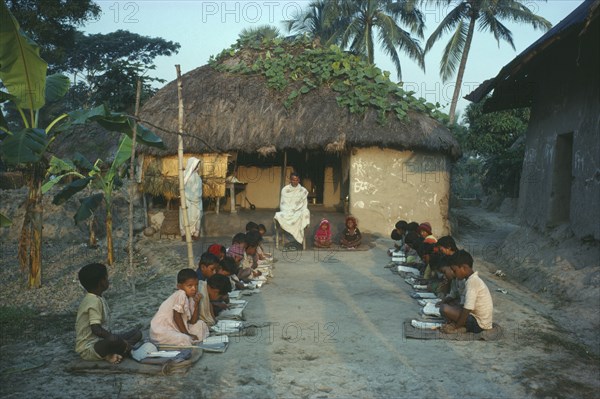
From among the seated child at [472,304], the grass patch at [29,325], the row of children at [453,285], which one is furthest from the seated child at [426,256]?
the grass patch at [29,325]

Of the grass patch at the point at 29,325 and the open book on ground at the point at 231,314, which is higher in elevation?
the open book on ground at the point at 231,314

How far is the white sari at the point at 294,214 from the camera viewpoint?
1062 centimetres

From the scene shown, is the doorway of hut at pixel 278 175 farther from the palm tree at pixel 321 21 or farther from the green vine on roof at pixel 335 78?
the palm tree at pixel 321 21

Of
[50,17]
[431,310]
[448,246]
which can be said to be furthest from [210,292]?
A: [50,17]

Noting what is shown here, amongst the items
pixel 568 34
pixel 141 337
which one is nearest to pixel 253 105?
pixel 568 34

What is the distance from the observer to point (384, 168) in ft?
41.0

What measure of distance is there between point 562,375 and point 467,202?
21965mm

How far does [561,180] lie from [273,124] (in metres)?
6.40

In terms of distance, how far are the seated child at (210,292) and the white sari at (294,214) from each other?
176 inches

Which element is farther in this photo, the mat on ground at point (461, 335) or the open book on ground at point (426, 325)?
the open book on ground at point (426, 325)

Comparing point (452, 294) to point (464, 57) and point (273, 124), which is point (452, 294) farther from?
point (464, 57)

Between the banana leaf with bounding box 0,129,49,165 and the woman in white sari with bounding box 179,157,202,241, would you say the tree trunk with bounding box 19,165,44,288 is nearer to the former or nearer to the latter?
the banana leaf with bounding box 0,129,49,165

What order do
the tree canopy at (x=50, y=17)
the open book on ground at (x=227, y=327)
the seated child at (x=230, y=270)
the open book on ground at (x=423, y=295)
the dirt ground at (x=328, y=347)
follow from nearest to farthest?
the dirt ground at (x=328, y=347)
the open book on ground at (x=227, y=327)
the seated child at (x=230, y=270)
the open book on ground at (x=423, y=295)
the tree canopy at (x=50, y=17)

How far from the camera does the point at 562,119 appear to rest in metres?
9.07
